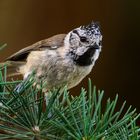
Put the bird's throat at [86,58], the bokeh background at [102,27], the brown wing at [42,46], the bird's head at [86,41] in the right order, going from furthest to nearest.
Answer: the bokeh background at [102,27] < the brown wing at [42,46] < the bird's throat at [86,58] < the bird's head at [86,41]

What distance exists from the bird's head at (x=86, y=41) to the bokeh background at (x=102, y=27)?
0.75 m

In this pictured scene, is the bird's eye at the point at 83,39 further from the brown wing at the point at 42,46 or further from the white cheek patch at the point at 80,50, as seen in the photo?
the brown wing at the point at 42,46

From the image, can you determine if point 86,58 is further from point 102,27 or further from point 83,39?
point 102,27

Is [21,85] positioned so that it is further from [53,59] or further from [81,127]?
[53,59]

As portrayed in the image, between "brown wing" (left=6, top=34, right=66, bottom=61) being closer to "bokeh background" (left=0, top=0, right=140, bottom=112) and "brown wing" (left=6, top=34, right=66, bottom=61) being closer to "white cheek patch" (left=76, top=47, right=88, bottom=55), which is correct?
"white cheek patch" (left=76, top=47, right=88, bottom=55)

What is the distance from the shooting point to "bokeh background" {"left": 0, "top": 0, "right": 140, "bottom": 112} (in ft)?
10.1

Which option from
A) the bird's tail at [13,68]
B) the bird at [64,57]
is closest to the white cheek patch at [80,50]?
the bird at [64,57]

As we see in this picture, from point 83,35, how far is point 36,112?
3.77ft

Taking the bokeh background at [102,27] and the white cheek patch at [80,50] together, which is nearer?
the white cheek patch at [80,50]

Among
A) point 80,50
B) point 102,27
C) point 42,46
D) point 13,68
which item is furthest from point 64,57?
point 102,27

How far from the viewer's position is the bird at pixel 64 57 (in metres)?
2.12

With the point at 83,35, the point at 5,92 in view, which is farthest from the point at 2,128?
the point at 83,35

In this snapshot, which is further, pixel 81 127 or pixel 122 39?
pixel 122 39

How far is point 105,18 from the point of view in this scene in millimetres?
3119
